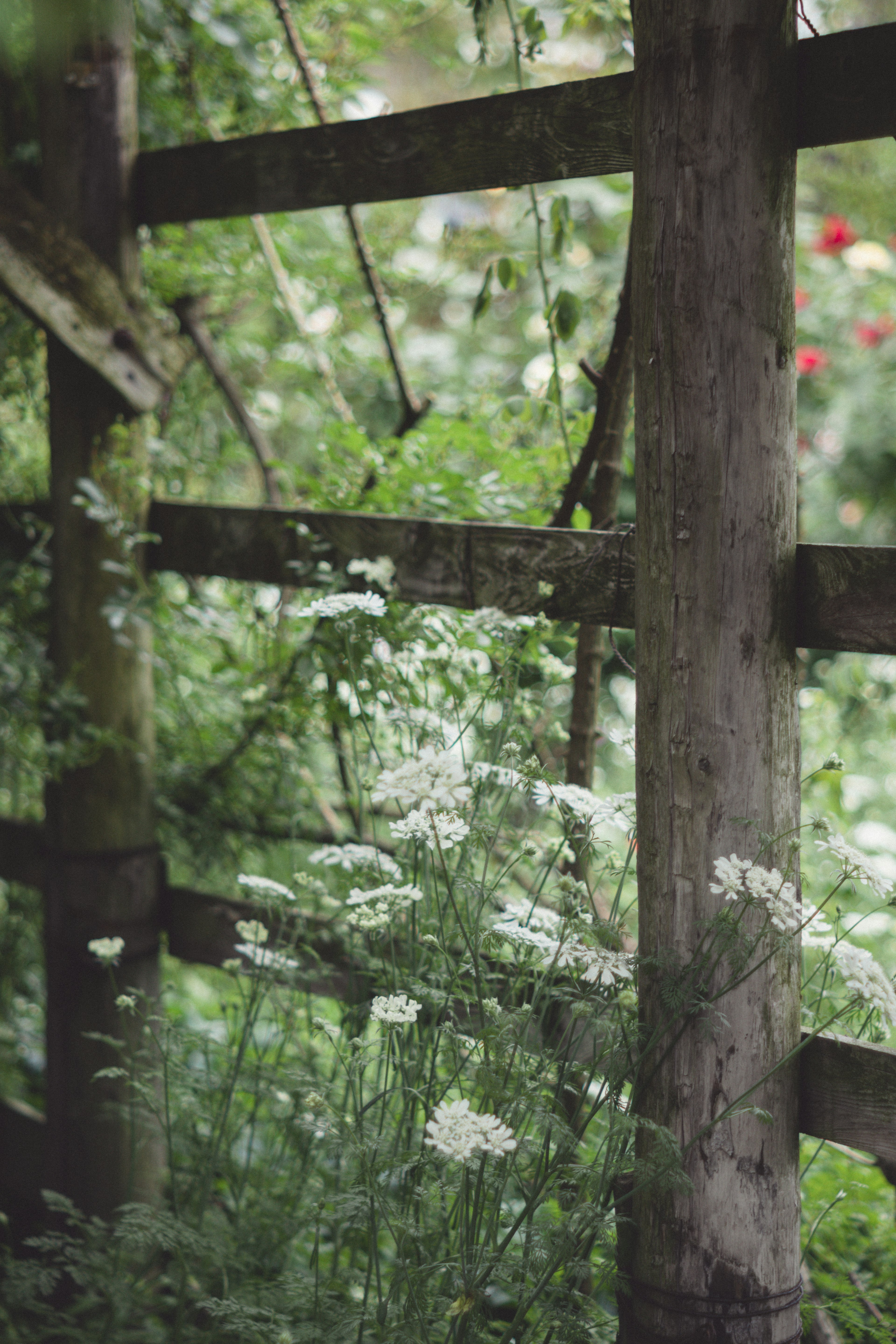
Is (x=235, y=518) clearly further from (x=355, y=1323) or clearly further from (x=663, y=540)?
(x=355, y=1323)

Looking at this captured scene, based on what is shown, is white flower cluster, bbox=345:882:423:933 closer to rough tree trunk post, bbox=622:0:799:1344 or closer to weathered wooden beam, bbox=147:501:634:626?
rough tree trunk post, bbox=622:0:799:1344

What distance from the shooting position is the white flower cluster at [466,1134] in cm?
86

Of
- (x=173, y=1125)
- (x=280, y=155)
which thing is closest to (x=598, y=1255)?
(x=173, y=1125)

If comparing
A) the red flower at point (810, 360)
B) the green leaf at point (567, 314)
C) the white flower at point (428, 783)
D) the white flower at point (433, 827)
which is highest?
the red flower at point (810, 360)

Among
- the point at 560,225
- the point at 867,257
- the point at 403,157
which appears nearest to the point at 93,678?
the point at 403,157

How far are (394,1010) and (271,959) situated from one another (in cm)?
63

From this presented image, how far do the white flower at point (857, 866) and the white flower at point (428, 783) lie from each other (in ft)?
1.28

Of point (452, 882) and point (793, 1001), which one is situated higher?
point (452, 882)

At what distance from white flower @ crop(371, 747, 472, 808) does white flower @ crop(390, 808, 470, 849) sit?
0.04 metres

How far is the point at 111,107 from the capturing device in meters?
1.91

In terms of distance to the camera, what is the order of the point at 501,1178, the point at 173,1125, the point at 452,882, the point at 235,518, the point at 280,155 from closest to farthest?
the point at 501,1178, the point at 452,882, the point at 173,1125, the point at 280,155, the point at 235,518

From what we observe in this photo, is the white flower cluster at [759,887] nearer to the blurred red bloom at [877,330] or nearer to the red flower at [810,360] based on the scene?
the red flower at [810,360]

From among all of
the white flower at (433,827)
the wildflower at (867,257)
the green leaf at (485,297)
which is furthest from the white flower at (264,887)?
the wildflower at (867,257)

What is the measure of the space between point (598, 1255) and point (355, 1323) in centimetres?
54
